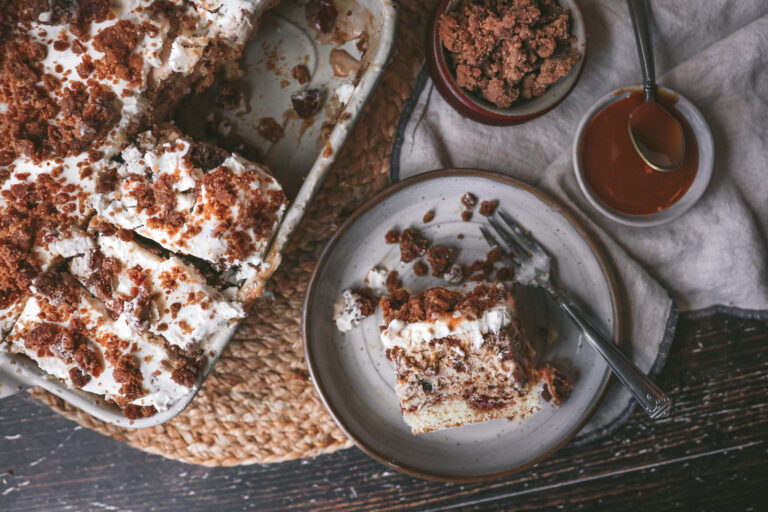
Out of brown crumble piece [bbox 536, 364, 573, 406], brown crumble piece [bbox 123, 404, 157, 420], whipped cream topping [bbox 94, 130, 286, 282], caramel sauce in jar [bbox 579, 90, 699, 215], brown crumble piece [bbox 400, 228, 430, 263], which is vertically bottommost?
brown crumble piece [bbox 123, 404, 157, 420]

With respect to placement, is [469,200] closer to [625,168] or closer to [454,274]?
[454,274]

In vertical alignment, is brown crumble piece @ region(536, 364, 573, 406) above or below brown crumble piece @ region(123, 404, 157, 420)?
above

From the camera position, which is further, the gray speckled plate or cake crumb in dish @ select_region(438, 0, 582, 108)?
the gray speckled plate

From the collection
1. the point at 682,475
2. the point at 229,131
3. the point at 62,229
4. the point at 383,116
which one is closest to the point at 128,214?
the point at 62,229

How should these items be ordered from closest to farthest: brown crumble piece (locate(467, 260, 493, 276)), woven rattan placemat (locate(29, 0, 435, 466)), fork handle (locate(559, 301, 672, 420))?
fork handle (locate(559, 301, 672, 420))
brown crumble piece (locate(467, 260, 493, 276))
woven rattan placemat (locate(29, 0, 435, 466))

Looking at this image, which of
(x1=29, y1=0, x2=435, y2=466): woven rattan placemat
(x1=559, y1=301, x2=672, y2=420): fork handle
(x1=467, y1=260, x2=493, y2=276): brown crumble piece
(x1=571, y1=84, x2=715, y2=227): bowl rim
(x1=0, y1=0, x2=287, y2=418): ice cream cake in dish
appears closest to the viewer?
(x1=0, y1=0, x2=287, y2=418): ice cream cake in dish

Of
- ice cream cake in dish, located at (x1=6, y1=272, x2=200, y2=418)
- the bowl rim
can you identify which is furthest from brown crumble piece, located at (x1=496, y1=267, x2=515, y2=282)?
ice cream cake in dish, located at (x1=6, y1=272, x2=200, y2=418)

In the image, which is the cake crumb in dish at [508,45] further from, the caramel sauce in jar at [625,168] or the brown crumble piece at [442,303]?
the brown crumble piece at [442,303]

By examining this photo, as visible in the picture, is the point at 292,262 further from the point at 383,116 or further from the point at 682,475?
the point at 682,475

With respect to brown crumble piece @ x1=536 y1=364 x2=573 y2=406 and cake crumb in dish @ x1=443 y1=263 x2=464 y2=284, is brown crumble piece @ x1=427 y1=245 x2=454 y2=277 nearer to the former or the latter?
cake crumb in dish @ x1=443 y1=263 x2=464 y2=284

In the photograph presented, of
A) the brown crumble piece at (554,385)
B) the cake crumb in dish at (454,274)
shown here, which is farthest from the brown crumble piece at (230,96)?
the brown crumble piece at (554,385)
